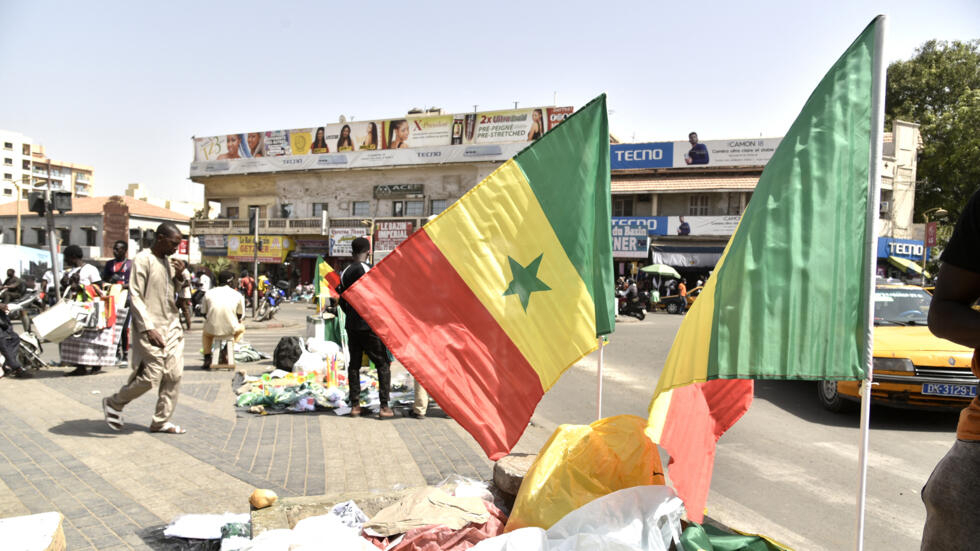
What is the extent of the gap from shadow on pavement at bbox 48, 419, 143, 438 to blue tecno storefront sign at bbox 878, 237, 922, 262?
35.2 m

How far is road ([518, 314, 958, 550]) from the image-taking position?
12.9ft

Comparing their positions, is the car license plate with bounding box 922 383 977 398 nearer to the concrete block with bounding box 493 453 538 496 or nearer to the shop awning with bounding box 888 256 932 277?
the concrete block with bounding box 493 453 538 496

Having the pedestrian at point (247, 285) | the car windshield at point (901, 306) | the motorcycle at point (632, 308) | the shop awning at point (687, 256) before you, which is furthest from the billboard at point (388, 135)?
the car windshield at point (901, 306)

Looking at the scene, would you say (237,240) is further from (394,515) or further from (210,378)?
(394,515)

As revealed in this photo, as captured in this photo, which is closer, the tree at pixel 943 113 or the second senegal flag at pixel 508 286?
the second senegal flag at pixel 508 286

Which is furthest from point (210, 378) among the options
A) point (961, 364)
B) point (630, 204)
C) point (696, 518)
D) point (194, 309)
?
point (630, 204)

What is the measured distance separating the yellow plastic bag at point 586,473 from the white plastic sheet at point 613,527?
0.11 m

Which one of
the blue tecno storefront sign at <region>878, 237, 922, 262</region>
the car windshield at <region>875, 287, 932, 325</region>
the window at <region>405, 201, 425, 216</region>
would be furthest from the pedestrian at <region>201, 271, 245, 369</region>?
the blue tecno storefront sign at <region>878, 237, 922, 262</region>

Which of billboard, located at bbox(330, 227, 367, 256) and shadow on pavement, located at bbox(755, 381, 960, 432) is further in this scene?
billboard, located at bbox(330, 227, 367, 256)

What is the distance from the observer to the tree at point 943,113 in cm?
3116

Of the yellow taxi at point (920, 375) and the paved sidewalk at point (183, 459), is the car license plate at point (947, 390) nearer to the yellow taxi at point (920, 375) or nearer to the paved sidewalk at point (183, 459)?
the yellow taxi at point (920, 375)

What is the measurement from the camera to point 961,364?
20.8ft

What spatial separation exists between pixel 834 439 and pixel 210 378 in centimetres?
→ 763

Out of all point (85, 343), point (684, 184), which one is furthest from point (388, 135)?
point (85, 343)
